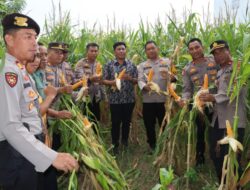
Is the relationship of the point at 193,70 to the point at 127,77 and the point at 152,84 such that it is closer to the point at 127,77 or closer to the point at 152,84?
the point at 152,84

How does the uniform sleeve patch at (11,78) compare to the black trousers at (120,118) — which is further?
the black trousers at (120,118)

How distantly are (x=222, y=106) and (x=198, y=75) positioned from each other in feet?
2.81

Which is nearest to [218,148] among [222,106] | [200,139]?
[222,106]

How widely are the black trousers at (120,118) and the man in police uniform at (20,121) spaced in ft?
8.34

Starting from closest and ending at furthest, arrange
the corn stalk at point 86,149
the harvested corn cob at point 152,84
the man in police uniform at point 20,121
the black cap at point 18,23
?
the man in police uniform at point 20,121, the black cap at point 18,23, the corn stalk at point 86,149, the harvested corn cob at point 152,84

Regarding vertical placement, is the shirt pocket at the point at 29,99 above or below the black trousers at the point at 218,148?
above

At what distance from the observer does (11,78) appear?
4.75 ft

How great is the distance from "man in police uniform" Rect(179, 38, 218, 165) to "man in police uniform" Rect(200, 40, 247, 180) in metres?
0.56

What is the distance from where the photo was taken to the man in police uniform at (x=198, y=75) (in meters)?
3.55

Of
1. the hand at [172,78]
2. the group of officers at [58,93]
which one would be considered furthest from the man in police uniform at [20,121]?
the hand at [172,78]

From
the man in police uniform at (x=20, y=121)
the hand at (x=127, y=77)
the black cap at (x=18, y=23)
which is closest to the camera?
the man in police uniform at (x=20, y=121)

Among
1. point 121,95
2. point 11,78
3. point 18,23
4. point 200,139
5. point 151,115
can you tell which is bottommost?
point 200,139

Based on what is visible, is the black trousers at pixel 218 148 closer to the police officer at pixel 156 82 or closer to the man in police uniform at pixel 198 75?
the man in police uniform at pixel 198 75

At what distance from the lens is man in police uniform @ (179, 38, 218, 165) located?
355 centimetres
